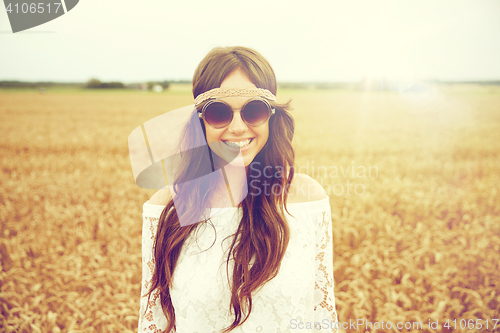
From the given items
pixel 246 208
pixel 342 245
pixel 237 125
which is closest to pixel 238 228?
pixel 246 208

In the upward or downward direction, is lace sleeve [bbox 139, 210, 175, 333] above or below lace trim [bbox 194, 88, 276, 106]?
below

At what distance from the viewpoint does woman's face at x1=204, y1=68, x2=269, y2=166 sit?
140 cm

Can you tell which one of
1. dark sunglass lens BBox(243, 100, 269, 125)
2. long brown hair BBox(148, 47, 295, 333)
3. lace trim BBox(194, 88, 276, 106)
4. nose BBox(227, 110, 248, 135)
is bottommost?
long brown hair BBox(148, 47, 295, 333)

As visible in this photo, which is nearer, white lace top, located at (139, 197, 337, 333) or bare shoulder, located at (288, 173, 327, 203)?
white lace top, located at (139, 197, 337, 333)

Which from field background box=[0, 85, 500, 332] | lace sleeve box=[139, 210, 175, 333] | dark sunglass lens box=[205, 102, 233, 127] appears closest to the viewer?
dark sunglass lens box=[205, 102, 233, 127]

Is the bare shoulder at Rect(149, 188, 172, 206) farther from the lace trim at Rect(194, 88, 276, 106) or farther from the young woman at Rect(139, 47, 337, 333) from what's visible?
the lace trim at Rect(194, 88, 276, 106)

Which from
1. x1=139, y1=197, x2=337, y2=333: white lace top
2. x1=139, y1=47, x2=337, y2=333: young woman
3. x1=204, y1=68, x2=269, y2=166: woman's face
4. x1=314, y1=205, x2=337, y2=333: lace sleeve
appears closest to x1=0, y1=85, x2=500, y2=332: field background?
x1=314, y1=205, x2=337, y2=333: lace sleeve

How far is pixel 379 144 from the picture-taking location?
36.3ft

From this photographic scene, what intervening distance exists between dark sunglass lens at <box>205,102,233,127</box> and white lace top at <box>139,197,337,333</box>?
534 millimetres

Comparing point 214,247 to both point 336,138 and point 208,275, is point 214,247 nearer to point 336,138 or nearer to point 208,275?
point 208,275

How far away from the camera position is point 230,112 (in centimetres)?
140

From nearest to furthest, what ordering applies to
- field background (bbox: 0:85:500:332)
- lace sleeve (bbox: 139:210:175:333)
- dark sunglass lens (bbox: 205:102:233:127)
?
1. dark sunglass lens (bbox: 205:102:233:127)
2. lace sleeve (bbox: 139:210:175:333)
3. field background (bbox: 0:85:500:332)

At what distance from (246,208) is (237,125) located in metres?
0.51

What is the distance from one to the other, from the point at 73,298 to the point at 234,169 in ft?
9.59
